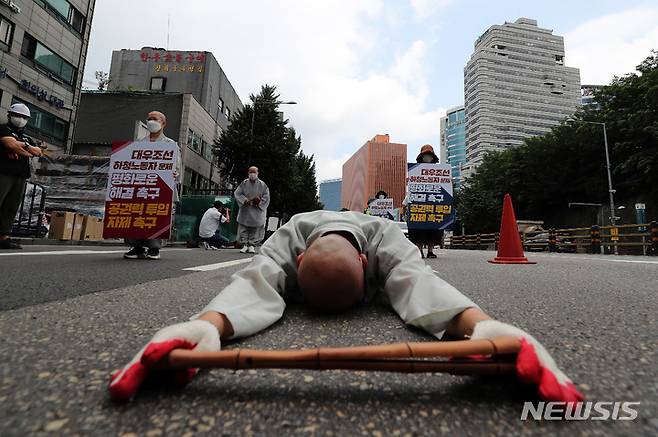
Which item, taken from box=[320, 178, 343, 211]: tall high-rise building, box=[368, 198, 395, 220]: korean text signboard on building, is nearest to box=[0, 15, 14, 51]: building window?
box=[368, 198, 395, 220]: korean text signboard on building

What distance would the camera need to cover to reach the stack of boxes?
9.43 m

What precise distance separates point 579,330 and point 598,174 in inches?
1166

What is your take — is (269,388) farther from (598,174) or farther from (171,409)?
(598,174)

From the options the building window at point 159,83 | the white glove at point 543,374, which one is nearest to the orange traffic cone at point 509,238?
the white glove at point 543,374

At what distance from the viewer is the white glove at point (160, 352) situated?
2.40 ft

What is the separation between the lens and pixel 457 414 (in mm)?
714

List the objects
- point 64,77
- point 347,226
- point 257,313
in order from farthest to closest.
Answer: point 64,77 → point 347,226 → point 257,313

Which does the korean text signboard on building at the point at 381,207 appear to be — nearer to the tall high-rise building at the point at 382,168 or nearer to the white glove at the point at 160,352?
the white glove at the point at 160,352

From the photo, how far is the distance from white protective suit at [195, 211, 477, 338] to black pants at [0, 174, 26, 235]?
509cm

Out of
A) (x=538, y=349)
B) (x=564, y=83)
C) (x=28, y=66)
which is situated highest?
(x=564, y=83)

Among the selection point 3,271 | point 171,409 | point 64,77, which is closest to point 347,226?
point 171,409

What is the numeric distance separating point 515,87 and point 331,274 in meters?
88.1

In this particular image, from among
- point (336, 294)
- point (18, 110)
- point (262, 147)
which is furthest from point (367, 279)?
point (262, 147)

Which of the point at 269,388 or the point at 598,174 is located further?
the point at 598,174
